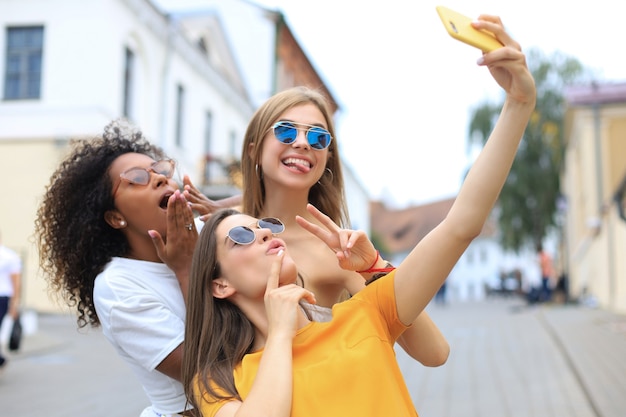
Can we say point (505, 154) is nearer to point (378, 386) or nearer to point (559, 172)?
point (378, 386)

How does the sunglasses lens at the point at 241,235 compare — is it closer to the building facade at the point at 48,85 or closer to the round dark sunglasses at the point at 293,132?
the round dark sunglasses at the point at 293,132

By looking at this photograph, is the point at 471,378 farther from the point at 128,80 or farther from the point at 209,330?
the point at 128,80

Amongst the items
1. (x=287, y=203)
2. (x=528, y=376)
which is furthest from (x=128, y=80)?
(x=287, y=203)

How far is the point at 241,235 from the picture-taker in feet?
6.73

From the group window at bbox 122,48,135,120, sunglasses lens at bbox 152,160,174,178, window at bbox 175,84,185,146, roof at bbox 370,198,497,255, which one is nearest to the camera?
sunglasses lens at bbox 152,160,174,178

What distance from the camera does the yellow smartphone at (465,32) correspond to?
154cm

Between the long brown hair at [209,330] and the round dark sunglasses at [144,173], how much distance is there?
0.44 meters

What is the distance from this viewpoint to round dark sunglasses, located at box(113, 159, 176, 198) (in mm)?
2465

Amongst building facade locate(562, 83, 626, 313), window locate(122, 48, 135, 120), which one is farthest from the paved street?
window locate(122, 48, 135, 120)

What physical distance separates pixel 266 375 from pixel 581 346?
952 cm

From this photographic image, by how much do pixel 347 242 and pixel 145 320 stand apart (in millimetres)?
685

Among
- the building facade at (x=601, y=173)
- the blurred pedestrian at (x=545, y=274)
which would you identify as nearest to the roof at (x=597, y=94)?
the building facade at (x=601, y=173)

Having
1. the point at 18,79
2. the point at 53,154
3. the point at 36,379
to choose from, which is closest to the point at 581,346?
the point at 36,379

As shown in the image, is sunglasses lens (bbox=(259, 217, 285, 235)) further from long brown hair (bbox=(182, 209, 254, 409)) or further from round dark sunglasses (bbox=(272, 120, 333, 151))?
round dark sunglasses (bbox=(272, 120, 333, 151))
